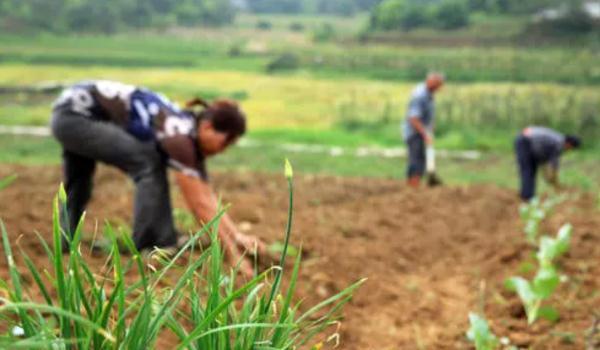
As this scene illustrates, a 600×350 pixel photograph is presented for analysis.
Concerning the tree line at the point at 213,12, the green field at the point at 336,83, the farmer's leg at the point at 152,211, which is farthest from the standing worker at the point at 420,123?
the tree line at the point at 213,12

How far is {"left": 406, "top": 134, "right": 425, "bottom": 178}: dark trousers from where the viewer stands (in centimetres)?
1003

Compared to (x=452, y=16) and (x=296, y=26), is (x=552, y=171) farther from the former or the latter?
(x=296, y=26)

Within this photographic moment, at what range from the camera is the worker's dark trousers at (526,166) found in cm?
873

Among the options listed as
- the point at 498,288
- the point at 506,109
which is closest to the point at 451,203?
the point at 498,288

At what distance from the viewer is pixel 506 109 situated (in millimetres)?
18609

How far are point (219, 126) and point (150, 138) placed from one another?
499mm

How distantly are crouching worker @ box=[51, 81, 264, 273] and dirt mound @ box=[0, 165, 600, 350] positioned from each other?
43 centimetres

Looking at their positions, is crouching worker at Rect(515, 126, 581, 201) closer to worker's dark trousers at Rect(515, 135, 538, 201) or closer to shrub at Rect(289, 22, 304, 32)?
worker's dark trousers at Rect(515, 135, 538, 201)

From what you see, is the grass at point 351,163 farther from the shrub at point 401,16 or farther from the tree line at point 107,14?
the tree line at point 107,14

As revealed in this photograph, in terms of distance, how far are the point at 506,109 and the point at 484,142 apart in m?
1.71

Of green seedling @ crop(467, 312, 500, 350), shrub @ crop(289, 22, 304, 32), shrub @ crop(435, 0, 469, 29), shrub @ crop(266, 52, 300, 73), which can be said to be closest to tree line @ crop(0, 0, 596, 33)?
shrub @ crop(435, 0, 469, 29)

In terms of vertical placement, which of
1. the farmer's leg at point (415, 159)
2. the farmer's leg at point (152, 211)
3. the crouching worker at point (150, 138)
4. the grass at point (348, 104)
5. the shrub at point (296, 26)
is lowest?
the grass at point (348, 104)

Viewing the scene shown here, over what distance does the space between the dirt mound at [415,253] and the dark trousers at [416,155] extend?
1.00 m

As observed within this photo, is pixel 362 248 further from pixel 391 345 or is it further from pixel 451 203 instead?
pixel 451 203
